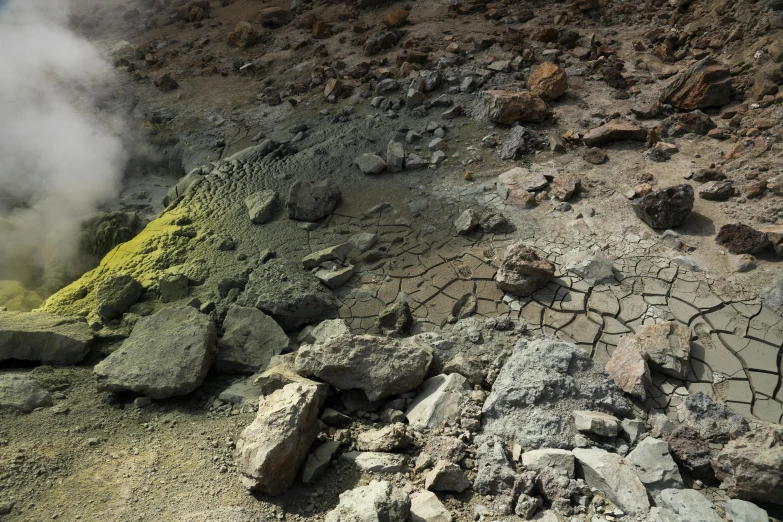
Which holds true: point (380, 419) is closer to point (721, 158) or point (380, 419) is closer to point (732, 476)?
point (732, 476)

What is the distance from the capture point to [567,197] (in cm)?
514

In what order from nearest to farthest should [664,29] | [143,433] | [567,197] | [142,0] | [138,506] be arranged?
[138,506], [143,433], [567,197], [664,29], [142,0]

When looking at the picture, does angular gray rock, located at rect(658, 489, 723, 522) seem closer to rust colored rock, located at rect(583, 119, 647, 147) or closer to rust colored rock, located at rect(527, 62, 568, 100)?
rust colored rock, located at rect(583, 119, 647, 147)

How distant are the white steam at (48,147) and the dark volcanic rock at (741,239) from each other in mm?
5799

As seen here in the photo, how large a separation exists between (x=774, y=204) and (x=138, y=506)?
16.1ft

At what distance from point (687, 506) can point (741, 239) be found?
233 centimetres

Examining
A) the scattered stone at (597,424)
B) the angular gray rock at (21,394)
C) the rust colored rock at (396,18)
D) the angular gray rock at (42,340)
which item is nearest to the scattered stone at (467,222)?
the scattered stone at (597,424)

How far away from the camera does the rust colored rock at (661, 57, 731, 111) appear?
5855mm

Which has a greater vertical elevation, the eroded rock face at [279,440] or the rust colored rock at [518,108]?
the rust colored rock at [518,108]

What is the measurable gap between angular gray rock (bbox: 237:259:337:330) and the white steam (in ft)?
7.75

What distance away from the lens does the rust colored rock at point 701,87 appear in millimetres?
5855

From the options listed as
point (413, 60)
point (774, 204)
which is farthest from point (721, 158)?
point (413, 60)

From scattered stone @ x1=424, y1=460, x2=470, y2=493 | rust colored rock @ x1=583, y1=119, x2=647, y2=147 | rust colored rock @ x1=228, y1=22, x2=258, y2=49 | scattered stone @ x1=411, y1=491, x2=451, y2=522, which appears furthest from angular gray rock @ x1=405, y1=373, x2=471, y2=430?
rust colored rock @ x1=228, y1=22, x2=258, y2=49

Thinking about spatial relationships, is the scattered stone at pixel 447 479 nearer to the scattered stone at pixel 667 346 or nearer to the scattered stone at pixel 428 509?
the scattered stone at pixel 428 509
